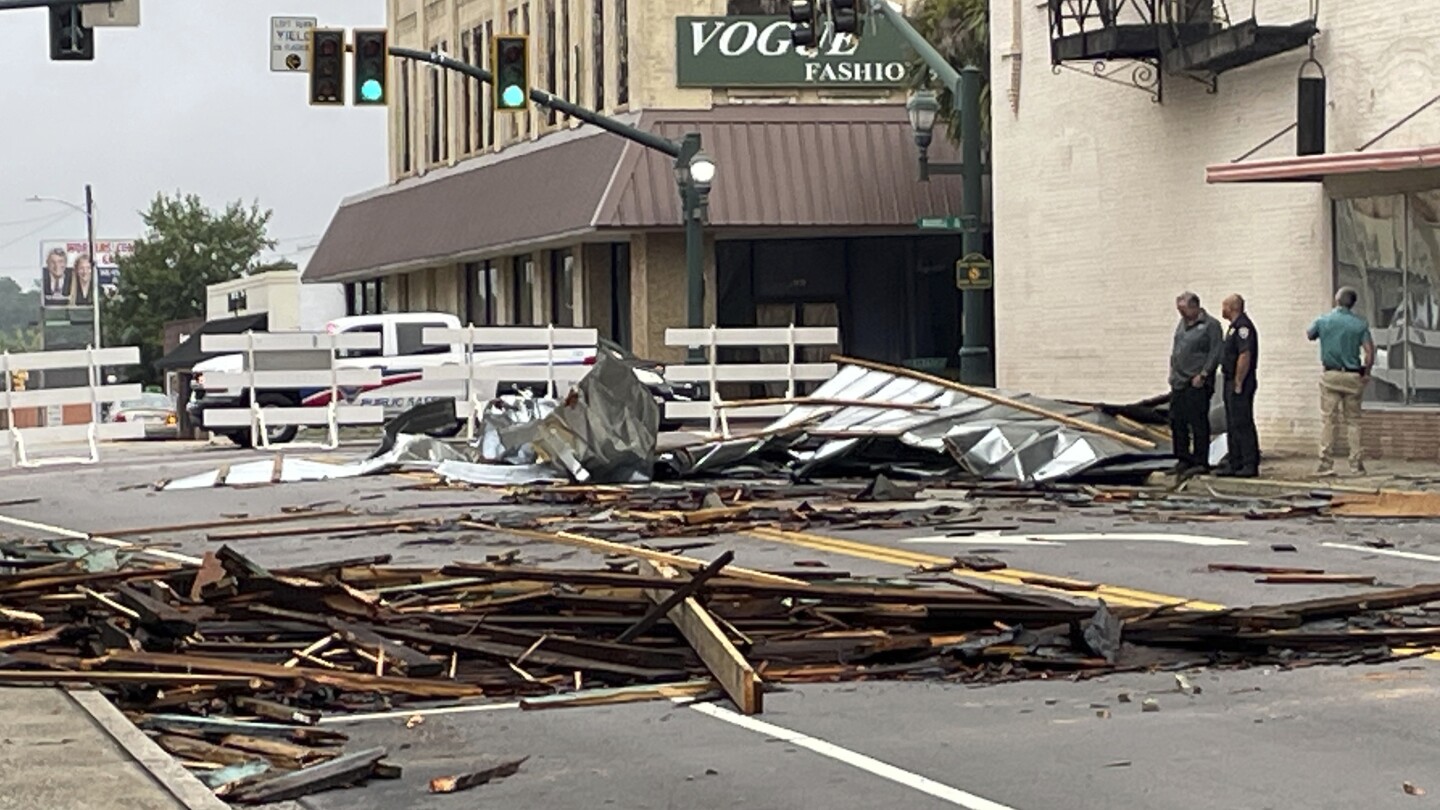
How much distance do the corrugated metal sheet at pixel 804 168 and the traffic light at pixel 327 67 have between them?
45.7ft

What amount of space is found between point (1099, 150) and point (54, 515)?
15.1 meters

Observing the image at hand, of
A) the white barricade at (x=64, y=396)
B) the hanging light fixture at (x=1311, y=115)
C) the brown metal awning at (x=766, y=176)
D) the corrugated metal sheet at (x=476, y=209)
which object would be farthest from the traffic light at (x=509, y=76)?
the corrugated metal sheet at (x=476, y=209)

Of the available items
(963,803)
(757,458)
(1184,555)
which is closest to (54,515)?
(757,458)

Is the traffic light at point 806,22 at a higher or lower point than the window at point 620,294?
higher

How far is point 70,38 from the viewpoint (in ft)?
90.7

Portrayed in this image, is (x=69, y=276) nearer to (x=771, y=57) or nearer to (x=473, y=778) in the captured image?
(x=771, y=57)

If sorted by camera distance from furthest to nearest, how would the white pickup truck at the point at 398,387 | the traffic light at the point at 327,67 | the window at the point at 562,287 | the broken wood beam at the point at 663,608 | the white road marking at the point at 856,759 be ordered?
the window at the point at 562,287
the white pickup truck at the point at 398,387
the traffic light at the point at 327,67
the broken wood beam at the point at 663,608
the white road marking at the point at 856,759

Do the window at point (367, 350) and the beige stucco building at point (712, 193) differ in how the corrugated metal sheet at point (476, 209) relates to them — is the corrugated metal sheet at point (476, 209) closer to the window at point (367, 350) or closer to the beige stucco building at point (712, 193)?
the beige stucco building at point (712, 193)

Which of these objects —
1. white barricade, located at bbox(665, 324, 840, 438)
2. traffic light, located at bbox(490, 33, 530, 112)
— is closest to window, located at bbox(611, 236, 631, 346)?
white barricade, located at bbox(665, 324, 840, 438)

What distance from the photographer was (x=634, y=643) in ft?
35.3

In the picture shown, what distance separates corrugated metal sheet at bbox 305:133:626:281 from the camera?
45.4 metres

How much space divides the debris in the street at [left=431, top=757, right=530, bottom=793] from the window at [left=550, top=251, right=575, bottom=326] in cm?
4067

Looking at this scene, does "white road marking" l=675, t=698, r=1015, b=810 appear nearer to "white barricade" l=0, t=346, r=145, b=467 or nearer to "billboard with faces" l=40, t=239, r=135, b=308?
"white barricade" l=0, t=346, r=145, b=467

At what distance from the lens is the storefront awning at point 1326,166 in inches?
920
